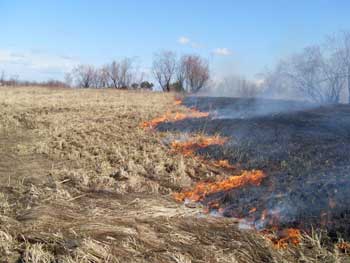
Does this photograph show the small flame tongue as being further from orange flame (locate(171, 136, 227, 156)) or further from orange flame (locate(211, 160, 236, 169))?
orange flame (locate(171, 136, 227, 156))

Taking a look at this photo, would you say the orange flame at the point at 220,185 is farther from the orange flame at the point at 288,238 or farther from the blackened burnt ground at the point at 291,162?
the orange flame at the point at 288,238

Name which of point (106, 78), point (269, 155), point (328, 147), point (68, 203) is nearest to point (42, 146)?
point (68, 203)

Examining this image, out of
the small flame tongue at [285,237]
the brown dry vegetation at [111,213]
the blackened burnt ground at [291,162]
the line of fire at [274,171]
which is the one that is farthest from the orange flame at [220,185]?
the small flame tongue at [285,237]

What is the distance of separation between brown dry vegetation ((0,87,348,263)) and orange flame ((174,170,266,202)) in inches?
12.2

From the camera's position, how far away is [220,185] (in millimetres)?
6969

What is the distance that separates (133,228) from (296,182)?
3078 millimetres

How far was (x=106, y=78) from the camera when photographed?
58.6m

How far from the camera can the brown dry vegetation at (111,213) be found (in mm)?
4105

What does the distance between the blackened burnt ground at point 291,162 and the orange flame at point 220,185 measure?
0.21m

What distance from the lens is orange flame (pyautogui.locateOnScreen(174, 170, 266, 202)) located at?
638cm

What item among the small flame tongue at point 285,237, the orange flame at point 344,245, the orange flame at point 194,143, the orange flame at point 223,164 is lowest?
the small flame tongue at point 285,237

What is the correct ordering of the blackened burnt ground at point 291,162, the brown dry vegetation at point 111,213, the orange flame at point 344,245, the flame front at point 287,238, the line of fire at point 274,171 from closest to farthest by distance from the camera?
the brown dry vegetation at point 111,213
the orange flame at point 344,245
the flame front at point 287,238
the line of fire at point 274,171
the blackened burnt ground at point 291,162

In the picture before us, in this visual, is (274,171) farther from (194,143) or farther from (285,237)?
(194,143)

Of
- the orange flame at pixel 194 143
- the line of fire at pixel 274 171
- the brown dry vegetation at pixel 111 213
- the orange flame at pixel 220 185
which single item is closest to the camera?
the brown dry vegetation at pixel 111 213
